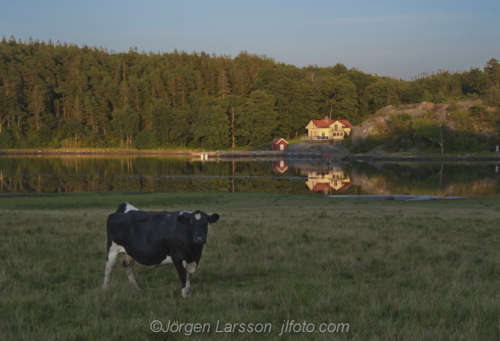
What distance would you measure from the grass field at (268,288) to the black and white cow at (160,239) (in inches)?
19.2

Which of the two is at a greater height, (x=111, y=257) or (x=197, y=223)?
(x=197, y=223)

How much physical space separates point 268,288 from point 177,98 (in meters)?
155

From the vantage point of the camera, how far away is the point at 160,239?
8.20 metres

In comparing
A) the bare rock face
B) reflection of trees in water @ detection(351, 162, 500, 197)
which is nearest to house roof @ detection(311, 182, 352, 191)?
reflection of trees in water @ detection(351, 162, 500, 197)

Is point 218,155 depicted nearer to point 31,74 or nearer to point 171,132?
point 171,132

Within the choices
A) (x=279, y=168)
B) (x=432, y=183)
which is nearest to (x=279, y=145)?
(x=279, y=168)

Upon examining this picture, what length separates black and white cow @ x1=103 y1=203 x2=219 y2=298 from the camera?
7.92 meters

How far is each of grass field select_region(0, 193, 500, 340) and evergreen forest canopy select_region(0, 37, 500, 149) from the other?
121 metres

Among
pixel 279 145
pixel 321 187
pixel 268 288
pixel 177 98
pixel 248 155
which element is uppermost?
pixel 177 98

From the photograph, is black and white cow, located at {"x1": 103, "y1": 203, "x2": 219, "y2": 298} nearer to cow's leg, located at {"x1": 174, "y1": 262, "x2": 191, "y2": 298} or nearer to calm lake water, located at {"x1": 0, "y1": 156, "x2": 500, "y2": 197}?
cow's leg, located at {"x1": 174, "y1": 262, "x2": 191, "y2": 298}

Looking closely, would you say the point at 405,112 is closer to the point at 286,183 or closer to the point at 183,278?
the point at 286,183

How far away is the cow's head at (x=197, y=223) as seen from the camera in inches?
302

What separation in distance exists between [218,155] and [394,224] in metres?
105

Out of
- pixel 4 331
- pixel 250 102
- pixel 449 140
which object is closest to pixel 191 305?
pixel 4 331
